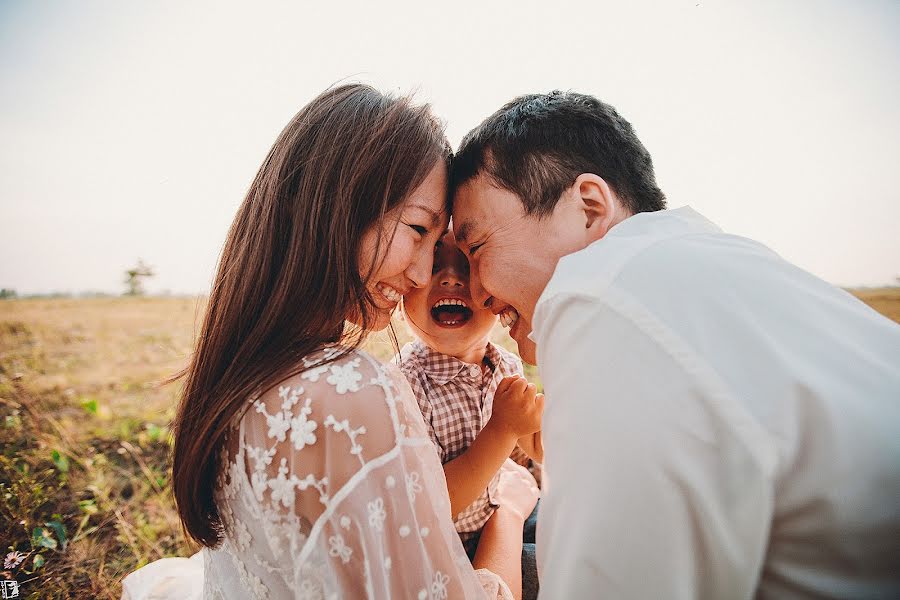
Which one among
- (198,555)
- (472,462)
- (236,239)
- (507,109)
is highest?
(507,109)

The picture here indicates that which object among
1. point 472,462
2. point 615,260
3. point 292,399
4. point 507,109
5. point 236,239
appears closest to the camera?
point 615,260

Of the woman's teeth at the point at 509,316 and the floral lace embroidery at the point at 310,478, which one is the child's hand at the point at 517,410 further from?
the floral lace embroidery at the point at 310,478

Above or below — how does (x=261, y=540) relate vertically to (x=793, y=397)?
below

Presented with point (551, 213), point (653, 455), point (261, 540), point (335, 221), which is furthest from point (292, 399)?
point (551, 213)

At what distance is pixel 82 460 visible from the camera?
12.6 ft

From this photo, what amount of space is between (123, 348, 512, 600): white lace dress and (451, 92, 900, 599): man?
416mm

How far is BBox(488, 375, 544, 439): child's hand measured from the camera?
2312 mm

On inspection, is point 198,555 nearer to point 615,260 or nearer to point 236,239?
point 236,239

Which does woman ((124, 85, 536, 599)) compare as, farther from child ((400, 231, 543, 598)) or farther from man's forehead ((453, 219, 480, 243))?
child ((400, 231, 543, 598))

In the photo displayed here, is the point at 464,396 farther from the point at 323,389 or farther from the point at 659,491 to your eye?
the point at 659,491

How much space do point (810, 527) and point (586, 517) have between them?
463mm

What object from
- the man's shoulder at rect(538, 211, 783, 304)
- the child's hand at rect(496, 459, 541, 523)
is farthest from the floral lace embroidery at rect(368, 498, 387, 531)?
the child's hand at rect(496, 459, 541, 523)

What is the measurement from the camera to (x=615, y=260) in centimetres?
112

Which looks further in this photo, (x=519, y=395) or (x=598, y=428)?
(x=519, y=395)
